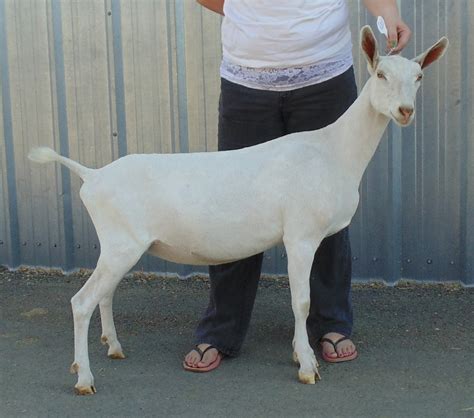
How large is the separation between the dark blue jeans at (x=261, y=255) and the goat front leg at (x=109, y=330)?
452 mm

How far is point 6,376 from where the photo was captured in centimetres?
466

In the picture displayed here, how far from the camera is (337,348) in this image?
4.81m

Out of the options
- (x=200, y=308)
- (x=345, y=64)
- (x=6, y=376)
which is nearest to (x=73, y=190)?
(x=200, y=308)

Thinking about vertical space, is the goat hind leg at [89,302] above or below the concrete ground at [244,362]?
above

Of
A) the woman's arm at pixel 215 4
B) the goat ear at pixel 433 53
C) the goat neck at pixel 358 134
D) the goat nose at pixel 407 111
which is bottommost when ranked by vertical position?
the goat neck at pixel 358 134

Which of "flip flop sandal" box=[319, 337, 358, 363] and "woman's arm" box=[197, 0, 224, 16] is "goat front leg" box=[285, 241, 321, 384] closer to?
"flip flop sandal" box=[319, 337, 358, 363]

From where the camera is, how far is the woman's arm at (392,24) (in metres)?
4.45

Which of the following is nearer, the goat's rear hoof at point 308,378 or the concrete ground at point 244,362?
the concrete ground at point 244,362

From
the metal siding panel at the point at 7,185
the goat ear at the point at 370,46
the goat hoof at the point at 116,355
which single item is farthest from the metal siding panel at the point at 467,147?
the metal siding panel at the point at 7,185

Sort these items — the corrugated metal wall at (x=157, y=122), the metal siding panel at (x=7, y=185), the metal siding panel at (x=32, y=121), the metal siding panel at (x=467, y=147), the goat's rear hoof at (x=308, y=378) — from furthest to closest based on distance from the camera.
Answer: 1. the metal siding panel at (x=7, y=185)
2. the metal siding panel at (x=32, y=121)
3. the corrugated metal wall at (x=157, y=122)
4. the metal siding panel at (x=467, y=147)
5. the goat's rear hoof at (x=308, y=378)

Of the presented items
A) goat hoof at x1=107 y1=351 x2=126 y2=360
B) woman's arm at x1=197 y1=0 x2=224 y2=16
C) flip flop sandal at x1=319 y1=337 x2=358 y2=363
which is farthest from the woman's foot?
woman's arm at x1=197 y1=0 x2=224 y2=16

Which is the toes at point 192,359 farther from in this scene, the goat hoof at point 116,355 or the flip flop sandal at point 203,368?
the goat hoof at point 116,355

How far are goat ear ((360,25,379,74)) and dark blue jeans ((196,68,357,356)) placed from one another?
423mm

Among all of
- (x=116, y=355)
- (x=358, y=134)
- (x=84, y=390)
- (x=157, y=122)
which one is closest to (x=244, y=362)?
(x=116, y=355)
